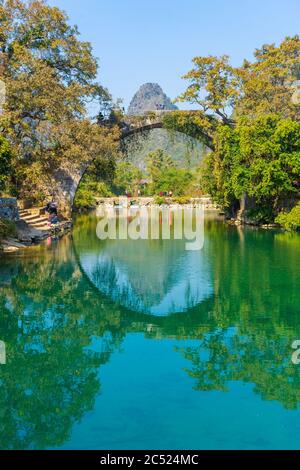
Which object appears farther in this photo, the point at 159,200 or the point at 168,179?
the point at 168,179

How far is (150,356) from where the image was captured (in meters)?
6.17

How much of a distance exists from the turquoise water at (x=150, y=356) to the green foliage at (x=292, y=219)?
7.40 metres

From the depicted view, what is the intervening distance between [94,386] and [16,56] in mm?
17609

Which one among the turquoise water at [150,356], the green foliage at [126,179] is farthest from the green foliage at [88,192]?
the turquoise water at [150,356]

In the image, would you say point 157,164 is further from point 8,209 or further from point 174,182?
point 8,209

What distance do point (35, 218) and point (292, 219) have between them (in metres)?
10.6

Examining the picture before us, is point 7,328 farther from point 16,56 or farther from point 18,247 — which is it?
point 16,56

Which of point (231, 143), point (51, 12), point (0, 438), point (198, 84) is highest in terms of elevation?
point (51, 12)

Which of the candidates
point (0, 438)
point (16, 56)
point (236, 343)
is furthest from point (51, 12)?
point (0, 438)

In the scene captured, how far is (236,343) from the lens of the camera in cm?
662

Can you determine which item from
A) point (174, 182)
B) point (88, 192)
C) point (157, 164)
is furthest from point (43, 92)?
point (157, 164)

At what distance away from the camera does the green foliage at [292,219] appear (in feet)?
64.5

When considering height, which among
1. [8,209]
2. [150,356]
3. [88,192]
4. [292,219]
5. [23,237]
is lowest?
[150,356]

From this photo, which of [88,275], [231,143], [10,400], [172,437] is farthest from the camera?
[231,143]
